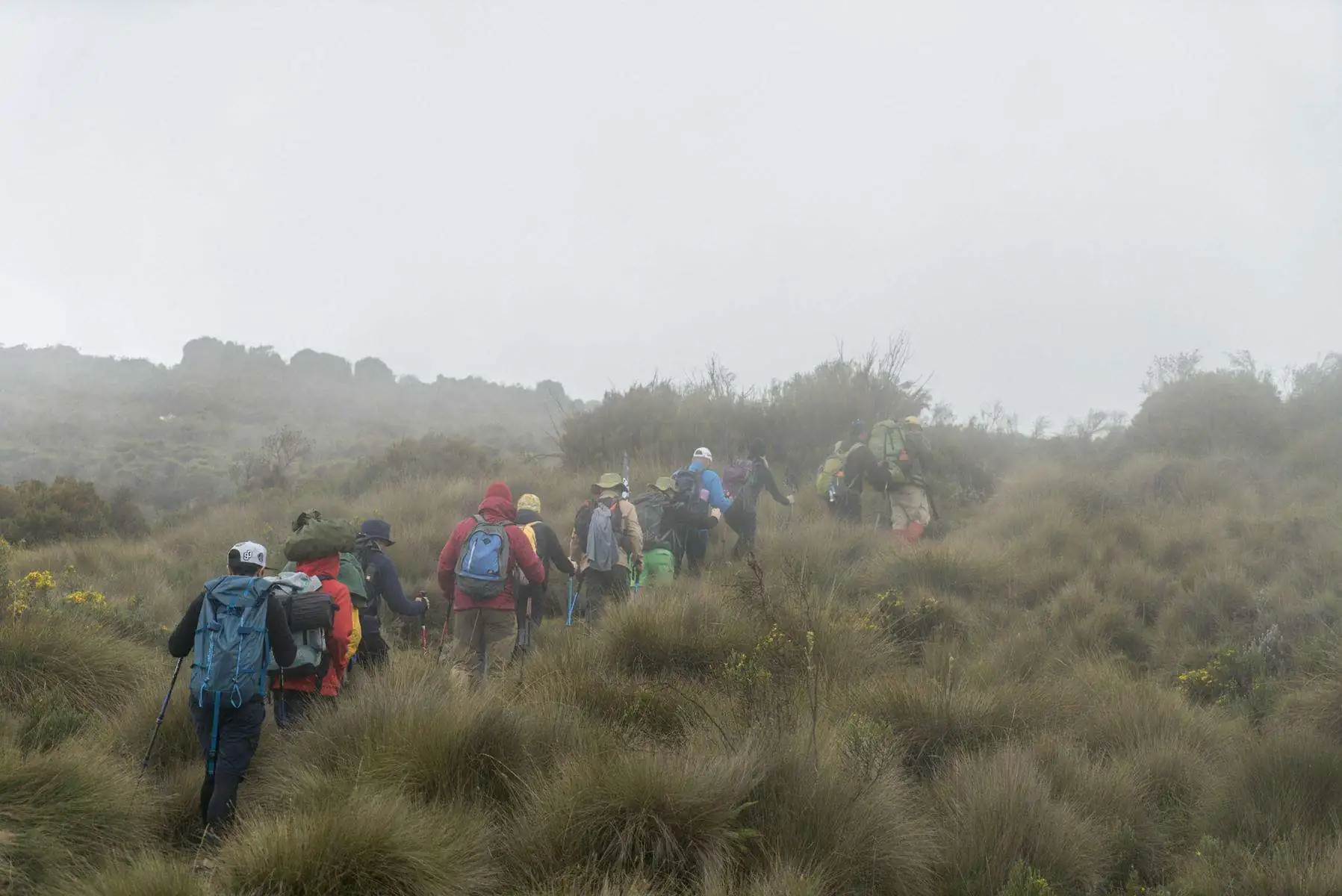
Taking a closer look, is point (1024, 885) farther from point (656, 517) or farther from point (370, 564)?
point (656, 517)

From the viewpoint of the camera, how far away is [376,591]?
6.62 metres

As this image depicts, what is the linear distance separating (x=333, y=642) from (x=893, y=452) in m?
8.33

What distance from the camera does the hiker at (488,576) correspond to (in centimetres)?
705

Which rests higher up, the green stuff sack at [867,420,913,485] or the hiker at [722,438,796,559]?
the green stuff sack at [867,420,913,485]

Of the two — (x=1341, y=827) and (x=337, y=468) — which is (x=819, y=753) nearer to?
(x=1341, y=827)

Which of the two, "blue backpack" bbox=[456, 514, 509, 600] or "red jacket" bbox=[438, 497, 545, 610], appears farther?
"red jacket" bbox=[438, 497, 545, 610]

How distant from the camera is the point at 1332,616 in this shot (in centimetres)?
686

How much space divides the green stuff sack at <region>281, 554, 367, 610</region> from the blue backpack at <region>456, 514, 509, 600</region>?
1186mm

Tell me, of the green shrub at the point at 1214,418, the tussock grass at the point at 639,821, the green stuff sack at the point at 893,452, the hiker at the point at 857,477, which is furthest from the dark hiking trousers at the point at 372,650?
the green shrub at the point at 1214,418

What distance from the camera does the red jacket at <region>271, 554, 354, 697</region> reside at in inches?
201

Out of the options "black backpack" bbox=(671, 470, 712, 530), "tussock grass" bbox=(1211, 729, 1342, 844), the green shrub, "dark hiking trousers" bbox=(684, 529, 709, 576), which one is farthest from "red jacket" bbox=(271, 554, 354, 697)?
the green shrub

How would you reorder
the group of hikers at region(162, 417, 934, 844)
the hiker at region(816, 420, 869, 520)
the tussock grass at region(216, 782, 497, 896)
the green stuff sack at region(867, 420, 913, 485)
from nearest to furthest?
the tussock grass at region(216, 782, 497, 896) < the group of hikers at region(162, 417, 934, 844) < the green stuff sack at region(867, 420, 913, 485) < the hiker at region(816, 420, 869, 520)

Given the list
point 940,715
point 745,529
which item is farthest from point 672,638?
point 745,529

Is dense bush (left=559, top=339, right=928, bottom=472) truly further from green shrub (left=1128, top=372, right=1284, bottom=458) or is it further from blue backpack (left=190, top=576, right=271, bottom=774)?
blue backpack (left=190, top=576, right=271, bottom=774)
